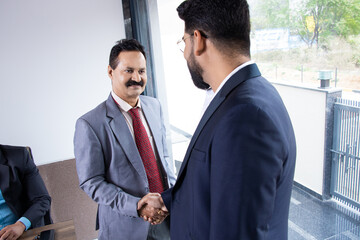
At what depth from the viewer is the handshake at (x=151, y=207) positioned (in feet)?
4.50

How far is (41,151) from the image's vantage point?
8.73 ft

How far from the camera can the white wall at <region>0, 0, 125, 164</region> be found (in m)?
2.48

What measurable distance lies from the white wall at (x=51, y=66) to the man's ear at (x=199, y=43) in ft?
6.57

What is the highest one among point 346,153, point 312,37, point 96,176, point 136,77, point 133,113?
point 312,37

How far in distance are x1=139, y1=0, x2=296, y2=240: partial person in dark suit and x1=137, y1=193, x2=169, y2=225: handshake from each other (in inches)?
13.2

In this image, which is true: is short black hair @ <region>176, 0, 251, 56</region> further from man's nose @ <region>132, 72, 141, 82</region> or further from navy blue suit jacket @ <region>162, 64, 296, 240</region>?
man's nose @ <region>132, 72, 141, 82</region>

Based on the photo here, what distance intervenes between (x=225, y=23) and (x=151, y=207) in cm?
90

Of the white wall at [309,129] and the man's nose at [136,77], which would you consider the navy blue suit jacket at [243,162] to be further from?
the man's nose at [136,77]

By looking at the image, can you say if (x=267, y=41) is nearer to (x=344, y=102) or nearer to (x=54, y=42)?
(x=344, y=102)

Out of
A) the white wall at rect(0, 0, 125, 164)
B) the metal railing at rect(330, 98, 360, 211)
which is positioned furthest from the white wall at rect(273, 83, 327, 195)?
the white wall at rect(0, 0, 125, 164)

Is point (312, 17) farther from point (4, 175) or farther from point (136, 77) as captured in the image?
point (4, 175)

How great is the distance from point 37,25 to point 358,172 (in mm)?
2536

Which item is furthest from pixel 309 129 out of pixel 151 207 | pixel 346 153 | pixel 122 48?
pixel 122 48

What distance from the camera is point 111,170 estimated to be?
4.86ft
